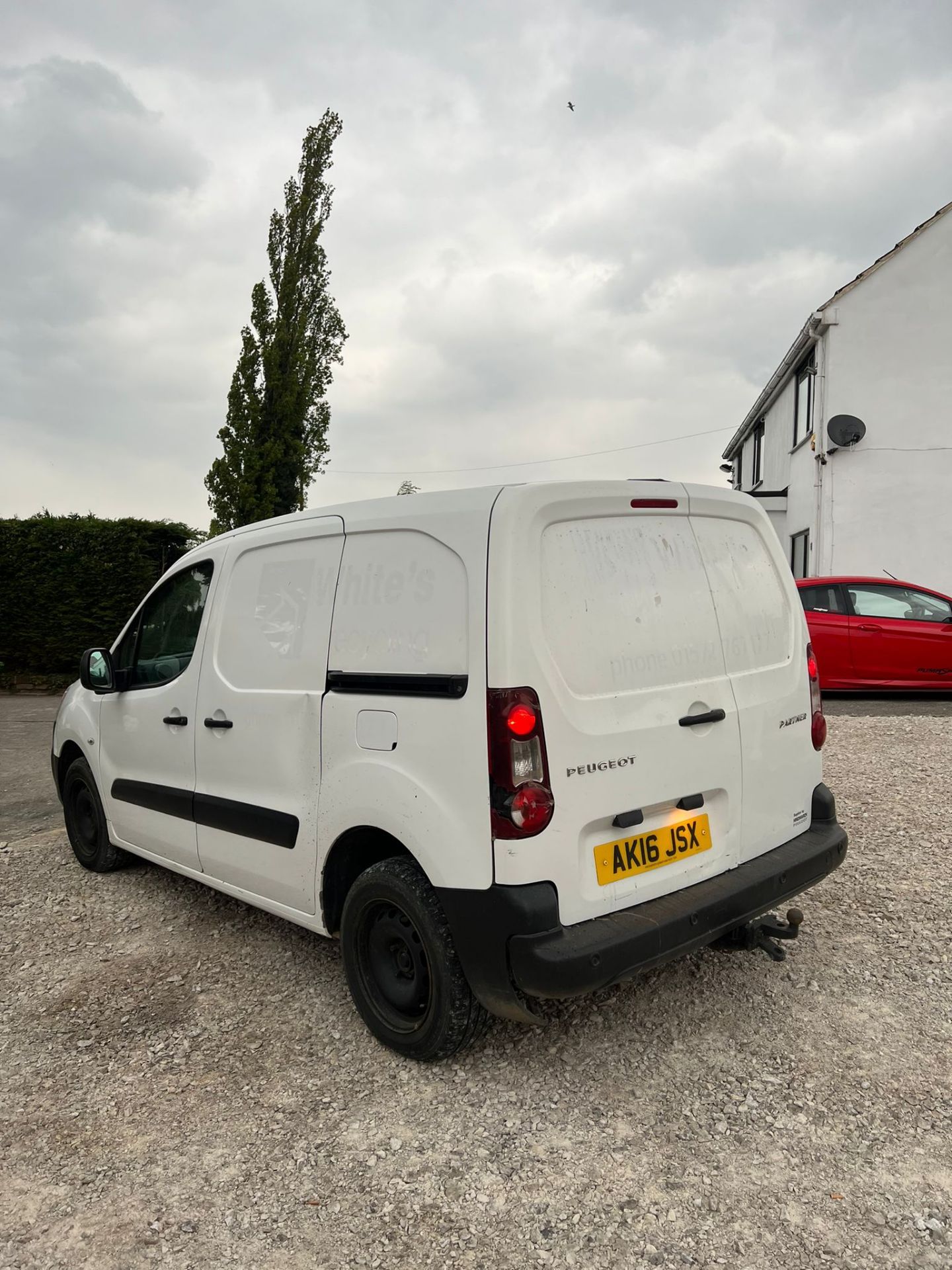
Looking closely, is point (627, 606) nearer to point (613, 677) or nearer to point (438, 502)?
point (613, 677)

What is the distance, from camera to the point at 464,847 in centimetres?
261

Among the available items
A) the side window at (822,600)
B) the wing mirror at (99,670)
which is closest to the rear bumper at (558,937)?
the wing mirror at (99,670)

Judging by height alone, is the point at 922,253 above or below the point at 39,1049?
above

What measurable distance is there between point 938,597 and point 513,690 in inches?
384

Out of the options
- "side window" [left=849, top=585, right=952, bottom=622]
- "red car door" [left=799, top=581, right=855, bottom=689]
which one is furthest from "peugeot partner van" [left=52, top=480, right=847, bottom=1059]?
"side window" [left=849, top=585, right=952, bottom=622]

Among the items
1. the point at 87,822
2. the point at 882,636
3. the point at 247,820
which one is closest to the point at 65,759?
the point at 87,822

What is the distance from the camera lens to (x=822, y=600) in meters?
10.9

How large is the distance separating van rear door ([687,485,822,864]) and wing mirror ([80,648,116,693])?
10.2ft

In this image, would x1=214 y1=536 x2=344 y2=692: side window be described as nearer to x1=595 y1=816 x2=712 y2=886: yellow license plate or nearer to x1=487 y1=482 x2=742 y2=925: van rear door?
x1=487 y1=482 x2=742 y2=925: van rear door

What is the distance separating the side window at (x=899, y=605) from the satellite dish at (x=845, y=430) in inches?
214

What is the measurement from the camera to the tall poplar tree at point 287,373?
1977 centimetres

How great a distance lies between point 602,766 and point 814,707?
4.37 ft

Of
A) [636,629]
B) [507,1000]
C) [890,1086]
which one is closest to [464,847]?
[507,1000]

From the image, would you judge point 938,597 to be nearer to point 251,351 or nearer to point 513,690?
point 513,690
